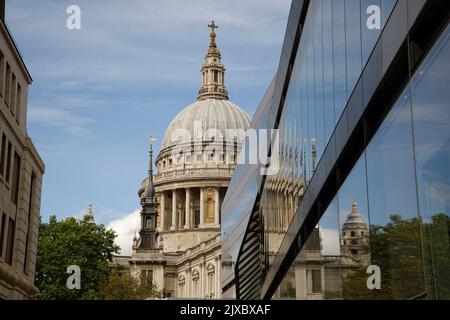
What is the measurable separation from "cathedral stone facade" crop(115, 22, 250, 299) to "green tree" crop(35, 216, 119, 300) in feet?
188

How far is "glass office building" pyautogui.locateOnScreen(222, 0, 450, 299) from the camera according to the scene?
13.2m

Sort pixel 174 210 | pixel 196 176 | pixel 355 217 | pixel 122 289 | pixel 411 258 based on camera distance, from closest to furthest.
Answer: pixel 411 258, pixel 355 217, pixel 122 289, pixel 196 176, pixel 174 210

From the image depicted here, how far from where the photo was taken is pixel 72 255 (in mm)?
95500

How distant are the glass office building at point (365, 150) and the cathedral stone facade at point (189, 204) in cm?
12517

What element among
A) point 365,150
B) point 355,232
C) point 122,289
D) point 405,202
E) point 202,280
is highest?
point 202,280

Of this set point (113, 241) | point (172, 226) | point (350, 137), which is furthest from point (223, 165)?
point (350, 137)

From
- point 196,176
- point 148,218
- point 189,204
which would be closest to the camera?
point 148,218

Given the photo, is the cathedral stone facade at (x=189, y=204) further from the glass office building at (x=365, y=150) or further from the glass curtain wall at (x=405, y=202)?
the glass curtain wall at (x=405, y=202)

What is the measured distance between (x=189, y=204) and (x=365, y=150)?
164 metres

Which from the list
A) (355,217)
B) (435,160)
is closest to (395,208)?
(435,160)

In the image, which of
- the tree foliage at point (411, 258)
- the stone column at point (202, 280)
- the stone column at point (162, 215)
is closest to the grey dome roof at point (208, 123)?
the stone column at point (162, 215)

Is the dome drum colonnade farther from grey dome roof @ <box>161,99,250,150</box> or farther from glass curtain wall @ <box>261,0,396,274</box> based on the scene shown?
glass curtain wall @ <box>261,0,396,274</box>

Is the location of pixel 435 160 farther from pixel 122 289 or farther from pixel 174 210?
pixel 174 210

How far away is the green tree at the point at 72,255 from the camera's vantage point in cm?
9069
